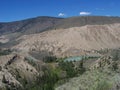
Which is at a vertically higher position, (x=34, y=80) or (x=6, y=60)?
(x=6, y=60)

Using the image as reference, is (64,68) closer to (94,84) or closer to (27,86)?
(27,86)

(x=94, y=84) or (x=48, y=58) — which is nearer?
(x=94, y=84)

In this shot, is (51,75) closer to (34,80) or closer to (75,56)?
(34,80)

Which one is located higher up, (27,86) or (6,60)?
(6,60)

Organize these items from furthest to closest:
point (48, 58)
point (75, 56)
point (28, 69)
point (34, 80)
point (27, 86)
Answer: point (75, 56)
point (48, 58)
point (28, 69)
point (34, 80)
point (27, 86)

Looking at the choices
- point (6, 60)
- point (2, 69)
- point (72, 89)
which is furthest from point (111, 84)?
point (6, 60)

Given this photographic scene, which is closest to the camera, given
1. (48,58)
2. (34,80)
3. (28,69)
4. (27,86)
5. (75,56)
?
(27,86)

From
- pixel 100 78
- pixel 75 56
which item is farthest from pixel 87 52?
pixel 100 78

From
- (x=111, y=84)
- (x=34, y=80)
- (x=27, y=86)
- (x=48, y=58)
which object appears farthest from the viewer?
(x=48, y=58)

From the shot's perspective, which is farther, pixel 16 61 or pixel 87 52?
pixel 87 52
